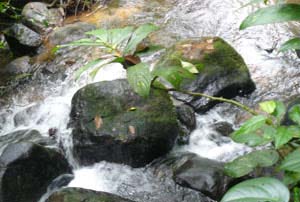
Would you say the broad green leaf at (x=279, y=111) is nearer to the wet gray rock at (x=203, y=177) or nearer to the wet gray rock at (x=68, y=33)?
the wet gray rock at (x=203, y=177)

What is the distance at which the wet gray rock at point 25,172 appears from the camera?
3.35m

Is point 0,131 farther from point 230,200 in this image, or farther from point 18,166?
point 230,200

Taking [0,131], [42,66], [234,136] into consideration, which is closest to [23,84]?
[42,66]

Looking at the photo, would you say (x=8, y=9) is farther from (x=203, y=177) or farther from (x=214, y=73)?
(x=203, y=177)

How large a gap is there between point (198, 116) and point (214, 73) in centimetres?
54

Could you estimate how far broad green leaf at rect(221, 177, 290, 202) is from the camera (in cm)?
116

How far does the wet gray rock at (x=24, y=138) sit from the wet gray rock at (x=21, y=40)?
1.79 metres

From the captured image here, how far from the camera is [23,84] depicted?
17.3 feet

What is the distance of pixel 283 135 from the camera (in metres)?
1.49

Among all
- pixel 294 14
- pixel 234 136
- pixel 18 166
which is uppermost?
pixel 294 14

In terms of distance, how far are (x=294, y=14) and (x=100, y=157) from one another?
9.14 ft

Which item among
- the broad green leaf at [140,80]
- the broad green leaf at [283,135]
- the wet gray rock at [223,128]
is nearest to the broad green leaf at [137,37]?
the broad green leaf at [140,80]

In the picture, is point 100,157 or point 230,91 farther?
point 230,91

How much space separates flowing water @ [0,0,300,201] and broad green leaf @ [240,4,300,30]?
2.29 meters
